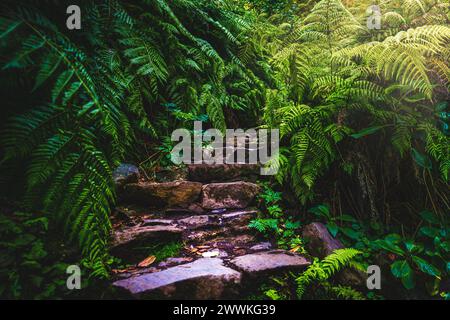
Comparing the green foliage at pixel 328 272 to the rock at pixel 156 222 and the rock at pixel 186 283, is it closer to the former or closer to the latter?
the rock at pixel 186 283

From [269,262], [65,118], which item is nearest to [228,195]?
[269,262]

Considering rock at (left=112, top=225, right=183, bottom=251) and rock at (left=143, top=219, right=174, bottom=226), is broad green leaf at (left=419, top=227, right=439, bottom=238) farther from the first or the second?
rock at (left=143, top=219, right=174, bottom=226)

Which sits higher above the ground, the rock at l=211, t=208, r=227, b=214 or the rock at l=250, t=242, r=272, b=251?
the rock at l=211, t=208, r=227, b=214

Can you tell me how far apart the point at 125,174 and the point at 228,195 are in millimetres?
999

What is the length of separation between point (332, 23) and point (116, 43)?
2.16m

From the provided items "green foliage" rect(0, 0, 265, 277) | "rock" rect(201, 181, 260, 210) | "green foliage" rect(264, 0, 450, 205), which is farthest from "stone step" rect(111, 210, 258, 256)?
"green foliage" rect(264, 0, 450, 205)

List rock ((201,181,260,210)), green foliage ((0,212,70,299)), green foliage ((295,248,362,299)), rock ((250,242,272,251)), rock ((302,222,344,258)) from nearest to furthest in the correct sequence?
green foliage ((0,212,70,299)) < green foliage ((295,248,362,299)) < rock ((302,222,344,258)) < rock ((250,242,272,251)) < rock ((201,181,260,210))

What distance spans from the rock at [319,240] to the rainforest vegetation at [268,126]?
3.1 inches

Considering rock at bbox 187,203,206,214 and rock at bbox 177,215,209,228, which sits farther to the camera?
rock at bbox 187,203,206,214

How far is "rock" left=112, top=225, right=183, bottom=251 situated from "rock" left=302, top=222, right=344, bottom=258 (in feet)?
3.48

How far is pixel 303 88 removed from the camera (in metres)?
2.73

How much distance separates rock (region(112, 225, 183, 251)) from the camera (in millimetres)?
2114

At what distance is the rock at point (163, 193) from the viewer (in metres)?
2.60
